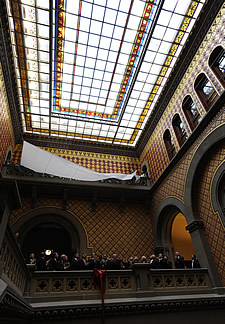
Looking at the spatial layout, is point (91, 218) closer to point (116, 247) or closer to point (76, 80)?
point (116, 247)

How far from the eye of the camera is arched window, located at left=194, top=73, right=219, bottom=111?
8359 millimetres

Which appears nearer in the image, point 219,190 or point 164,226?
point 219,190

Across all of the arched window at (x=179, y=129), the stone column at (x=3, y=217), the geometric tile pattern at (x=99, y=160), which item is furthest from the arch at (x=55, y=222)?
the stone column at (x=3, y=217)

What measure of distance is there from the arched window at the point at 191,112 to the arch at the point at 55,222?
23.3ft

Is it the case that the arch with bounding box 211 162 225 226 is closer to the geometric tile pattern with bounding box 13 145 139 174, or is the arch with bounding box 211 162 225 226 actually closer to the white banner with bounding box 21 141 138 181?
the white banner with bounding box 21 141 138 181

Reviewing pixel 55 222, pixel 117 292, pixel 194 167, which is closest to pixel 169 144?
pixel 194 167

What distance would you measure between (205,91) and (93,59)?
526cm

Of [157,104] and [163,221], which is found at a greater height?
[157,104]

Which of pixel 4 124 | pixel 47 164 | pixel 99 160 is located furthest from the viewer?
pixel 99 160

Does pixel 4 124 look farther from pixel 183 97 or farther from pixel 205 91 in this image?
pixel 205 91

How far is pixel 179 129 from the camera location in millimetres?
10648

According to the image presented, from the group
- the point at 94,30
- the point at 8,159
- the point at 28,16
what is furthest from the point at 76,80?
the point at 8,159

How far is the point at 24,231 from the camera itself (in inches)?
413

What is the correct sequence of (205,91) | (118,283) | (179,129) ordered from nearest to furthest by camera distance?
(118,283) → (205,91) → (179,129)
